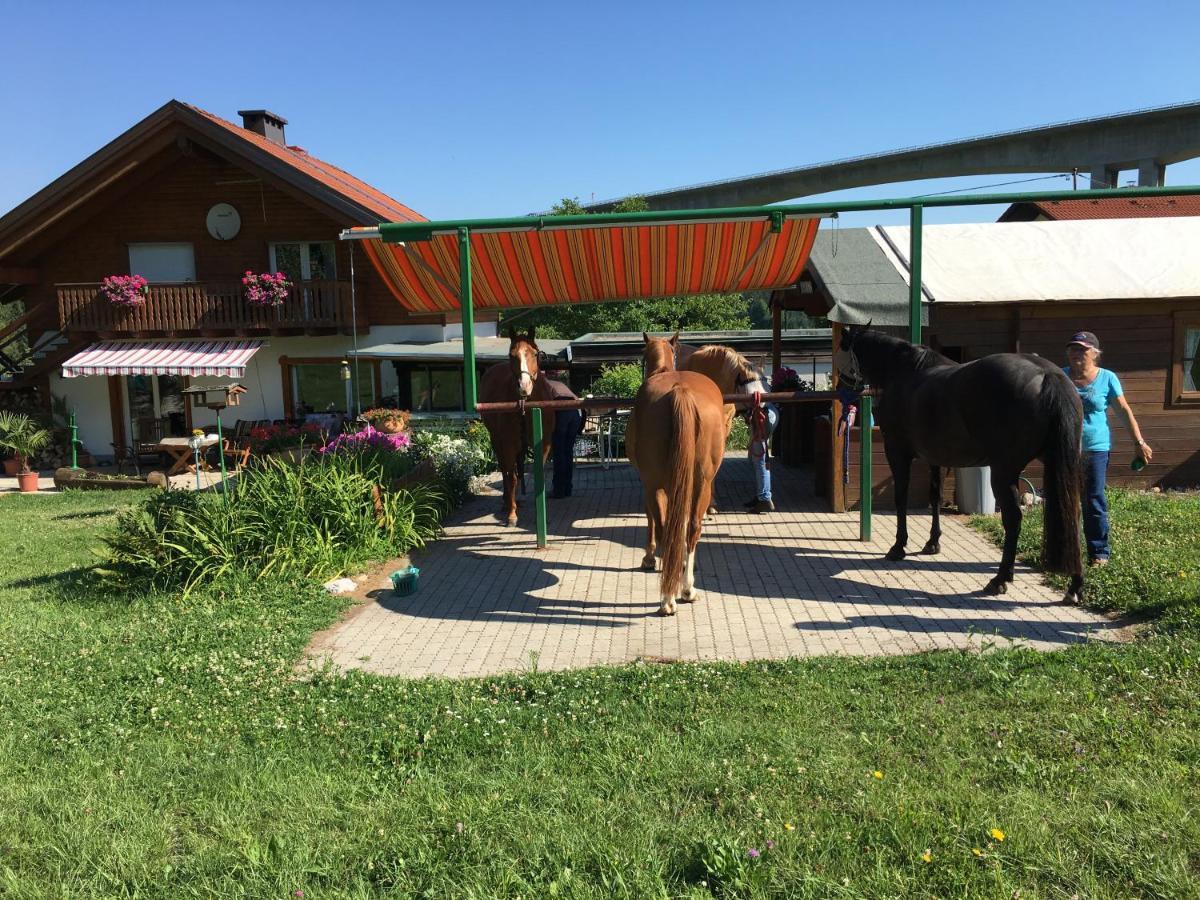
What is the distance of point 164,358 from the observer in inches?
720

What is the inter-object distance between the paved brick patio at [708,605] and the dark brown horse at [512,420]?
75cm

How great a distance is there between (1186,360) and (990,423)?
245 inches

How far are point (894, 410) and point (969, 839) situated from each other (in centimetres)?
A: 499

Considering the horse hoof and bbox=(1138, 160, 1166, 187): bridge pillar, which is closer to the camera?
the horse hoof

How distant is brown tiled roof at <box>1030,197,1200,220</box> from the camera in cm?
1541

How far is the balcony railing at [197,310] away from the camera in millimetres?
18641

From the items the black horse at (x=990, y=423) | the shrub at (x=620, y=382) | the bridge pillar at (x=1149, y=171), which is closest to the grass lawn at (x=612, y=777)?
the black horse at (x=990, y=423)

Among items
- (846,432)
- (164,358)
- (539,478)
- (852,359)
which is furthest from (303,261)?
(852,359)

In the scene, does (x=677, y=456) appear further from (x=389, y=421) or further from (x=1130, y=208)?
(x=1130, y=208)

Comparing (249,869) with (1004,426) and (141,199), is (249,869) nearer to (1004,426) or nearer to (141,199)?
(1004,426)

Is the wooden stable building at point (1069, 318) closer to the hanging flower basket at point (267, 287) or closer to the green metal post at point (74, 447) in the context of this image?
the hanging flower basket at point (267, 287)

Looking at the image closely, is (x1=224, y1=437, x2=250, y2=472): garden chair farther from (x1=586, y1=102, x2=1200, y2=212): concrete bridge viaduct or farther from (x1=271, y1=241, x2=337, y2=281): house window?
(x1=586, y1=102, x2=1200, y2=212): concrete bridge viaduct

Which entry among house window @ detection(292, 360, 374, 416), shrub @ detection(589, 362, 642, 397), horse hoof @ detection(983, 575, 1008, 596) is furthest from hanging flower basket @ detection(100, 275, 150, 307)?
horse hoof @ detection(983, 575, 1008, 596)

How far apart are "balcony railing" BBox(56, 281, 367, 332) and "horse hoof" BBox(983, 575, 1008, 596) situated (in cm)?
1562
